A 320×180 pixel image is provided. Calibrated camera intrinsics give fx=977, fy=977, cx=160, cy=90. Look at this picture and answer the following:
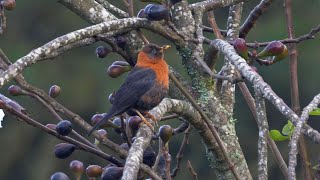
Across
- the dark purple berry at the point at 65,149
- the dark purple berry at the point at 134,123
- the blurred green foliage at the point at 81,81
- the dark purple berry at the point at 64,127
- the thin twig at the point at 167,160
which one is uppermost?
the blurred green foliage at the point at 81,81

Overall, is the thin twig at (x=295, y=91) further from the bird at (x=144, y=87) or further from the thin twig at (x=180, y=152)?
the bird at (x=144, y=87)

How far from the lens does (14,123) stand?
43.4 feet

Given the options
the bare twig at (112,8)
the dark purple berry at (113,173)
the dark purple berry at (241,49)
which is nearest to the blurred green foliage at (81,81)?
the bare twig at (112,8)

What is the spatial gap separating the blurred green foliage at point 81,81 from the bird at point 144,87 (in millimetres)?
6539

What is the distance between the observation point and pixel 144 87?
3.75 m

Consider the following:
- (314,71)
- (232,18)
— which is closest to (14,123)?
(314,71)

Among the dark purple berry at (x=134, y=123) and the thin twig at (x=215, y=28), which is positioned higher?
the thin twig at (x=215, y=28)

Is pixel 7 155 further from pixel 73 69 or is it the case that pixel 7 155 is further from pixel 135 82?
pixel 135 82

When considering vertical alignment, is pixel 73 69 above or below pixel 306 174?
above

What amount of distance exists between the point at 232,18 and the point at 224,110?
299 mm

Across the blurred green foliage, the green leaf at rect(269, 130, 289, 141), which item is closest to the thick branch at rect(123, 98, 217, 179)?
the green leaf at rect(269, 130, 289, 141)

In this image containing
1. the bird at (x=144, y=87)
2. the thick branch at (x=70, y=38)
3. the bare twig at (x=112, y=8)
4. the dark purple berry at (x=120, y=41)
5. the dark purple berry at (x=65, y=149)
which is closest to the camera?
the thick branch at (x=70, y=38)

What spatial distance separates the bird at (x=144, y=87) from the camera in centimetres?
350

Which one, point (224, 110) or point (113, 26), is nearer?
point (113, 26)
